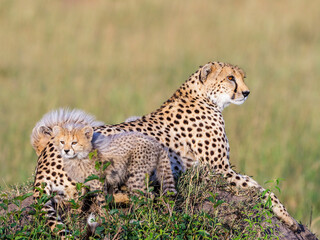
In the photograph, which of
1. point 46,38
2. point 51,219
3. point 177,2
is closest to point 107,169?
point 51,219

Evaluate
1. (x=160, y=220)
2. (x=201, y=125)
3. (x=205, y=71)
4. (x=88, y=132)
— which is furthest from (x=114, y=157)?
(x=205, y=71)

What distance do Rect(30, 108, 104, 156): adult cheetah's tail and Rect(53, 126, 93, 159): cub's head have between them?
0.53 m

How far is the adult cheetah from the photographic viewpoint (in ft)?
14.9

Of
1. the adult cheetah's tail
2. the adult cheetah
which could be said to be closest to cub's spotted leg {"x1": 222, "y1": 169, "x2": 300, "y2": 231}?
the adult cheetah

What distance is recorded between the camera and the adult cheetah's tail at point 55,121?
14.6 ft

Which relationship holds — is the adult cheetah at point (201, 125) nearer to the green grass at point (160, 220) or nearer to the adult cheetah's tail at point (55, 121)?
the adult cheetah's tail at point (55, 121)

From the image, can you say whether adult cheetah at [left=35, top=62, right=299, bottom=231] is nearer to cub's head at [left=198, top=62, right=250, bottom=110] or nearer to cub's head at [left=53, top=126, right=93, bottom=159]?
cub's head at [left=198, top=62, right=250, bottom=110]

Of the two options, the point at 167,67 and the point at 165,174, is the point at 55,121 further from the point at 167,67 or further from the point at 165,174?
the point at 167,67

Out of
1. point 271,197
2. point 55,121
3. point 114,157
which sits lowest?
point 271,197

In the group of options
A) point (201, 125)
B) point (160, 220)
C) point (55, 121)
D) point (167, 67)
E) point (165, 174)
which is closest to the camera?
point (160, 220)

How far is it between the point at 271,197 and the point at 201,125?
74 centimetres

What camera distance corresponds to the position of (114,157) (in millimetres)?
3949

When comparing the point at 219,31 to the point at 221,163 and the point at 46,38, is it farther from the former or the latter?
the point at 221,163

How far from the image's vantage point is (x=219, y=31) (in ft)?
46.1
